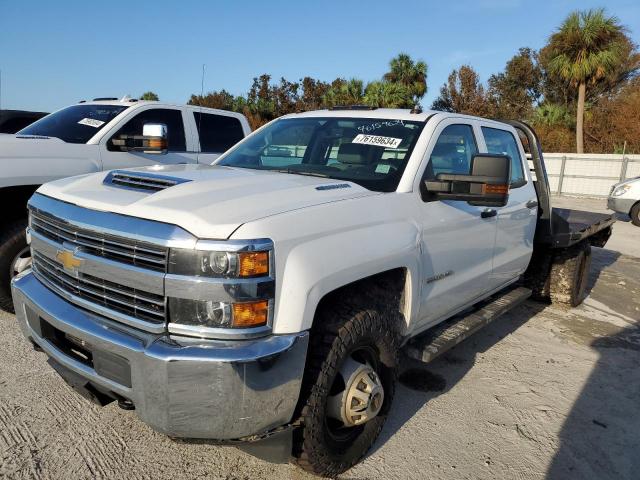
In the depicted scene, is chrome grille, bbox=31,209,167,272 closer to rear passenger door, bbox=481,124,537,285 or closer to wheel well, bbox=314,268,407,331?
wheel well, bbox=314,268,407,331

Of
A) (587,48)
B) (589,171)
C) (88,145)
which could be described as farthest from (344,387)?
(587,48)

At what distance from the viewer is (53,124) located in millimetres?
5426

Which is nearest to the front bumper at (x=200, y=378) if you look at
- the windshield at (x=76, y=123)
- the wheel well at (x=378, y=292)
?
the wheel well at (x=378, y=292)

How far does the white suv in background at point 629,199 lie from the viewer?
41.4 ft

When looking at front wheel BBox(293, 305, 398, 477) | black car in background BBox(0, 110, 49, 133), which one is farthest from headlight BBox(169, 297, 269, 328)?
black car in background BBox(0, 110, 49, 133)

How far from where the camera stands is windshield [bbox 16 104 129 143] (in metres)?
5.16

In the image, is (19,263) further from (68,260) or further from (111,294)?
(111,294)

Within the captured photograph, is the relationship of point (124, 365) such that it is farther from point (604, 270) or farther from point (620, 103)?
point (620, 103)

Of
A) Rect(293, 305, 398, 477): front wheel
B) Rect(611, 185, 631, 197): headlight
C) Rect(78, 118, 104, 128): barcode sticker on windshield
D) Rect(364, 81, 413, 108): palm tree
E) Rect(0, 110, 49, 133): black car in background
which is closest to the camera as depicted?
Rect(293, 305, 398, 477): front wheel

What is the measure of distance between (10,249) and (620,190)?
13.6 metres

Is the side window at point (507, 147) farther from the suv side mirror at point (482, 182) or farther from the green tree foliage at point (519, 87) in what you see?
the green tree foliage at point (519, 87)

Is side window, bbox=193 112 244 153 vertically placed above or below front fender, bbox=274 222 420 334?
above

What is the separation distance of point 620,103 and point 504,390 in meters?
30.0

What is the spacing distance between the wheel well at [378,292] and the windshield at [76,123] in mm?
3764
